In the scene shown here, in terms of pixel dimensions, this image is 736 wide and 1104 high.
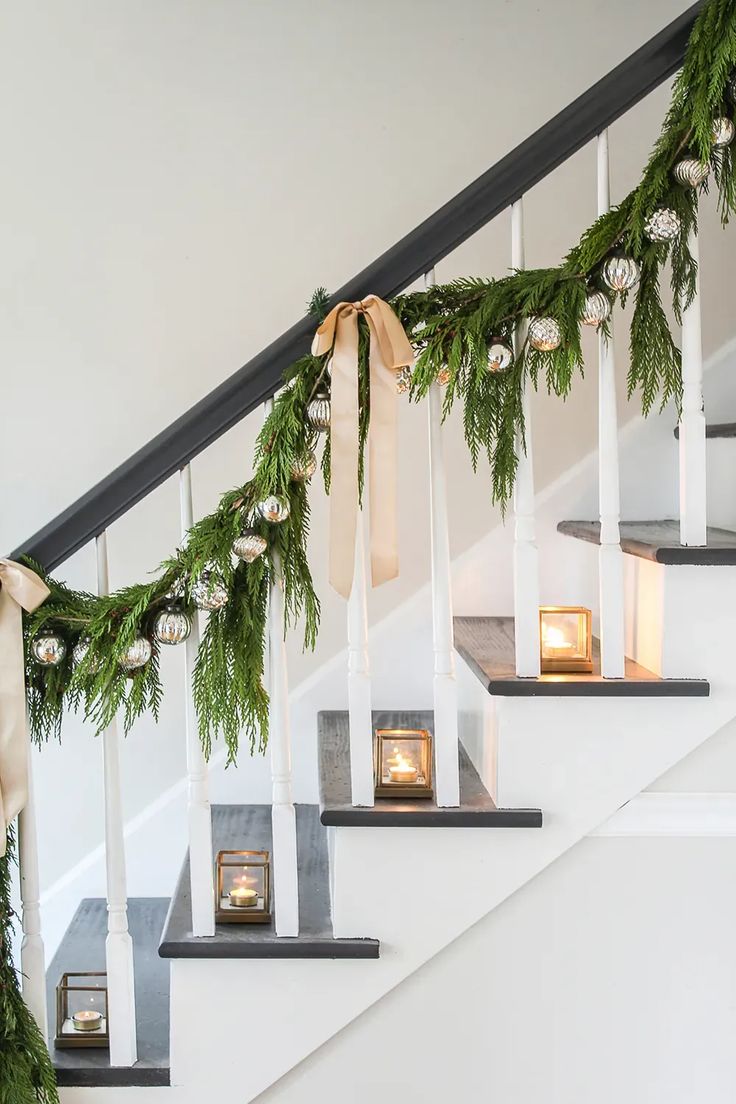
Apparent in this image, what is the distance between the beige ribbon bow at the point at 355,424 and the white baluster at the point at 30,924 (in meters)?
0.58

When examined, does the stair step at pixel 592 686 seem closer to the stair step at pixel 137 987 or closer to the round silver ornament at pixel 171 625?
the round silver ornament at pixel 171 625

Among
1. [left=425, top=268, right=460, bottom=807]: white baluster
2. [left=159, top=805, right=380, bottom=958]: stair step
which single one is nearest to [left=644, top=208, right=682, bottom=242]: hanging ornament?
[left=425, top=268, right=460, bottom=807]: white baluster

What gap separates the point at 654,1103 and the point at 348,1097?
1.50 ft

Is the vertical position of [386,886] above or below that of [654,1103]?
above

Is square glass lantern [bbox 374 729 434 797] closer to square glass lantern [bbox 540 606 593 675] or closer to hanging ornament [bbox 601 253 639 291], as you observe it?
square glass lantern [bbox 540 606 593 675]

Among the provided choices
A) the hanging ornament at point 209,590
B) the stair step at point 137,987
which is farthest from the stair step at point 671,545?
the stair step at point 137,987

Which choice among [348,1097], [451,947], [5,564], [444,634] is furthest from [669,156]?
[348,1097]

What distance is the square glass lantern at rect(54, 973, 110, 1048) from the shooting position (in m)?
1.47

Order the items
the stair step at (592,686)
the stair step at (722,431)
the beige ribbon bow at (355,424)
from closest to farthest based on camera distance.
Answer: the beige ribbon bow at (355,424) < the stair step at (592,686) < the stair step at (722,431)

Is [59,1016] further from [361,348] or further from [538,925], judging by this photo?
[361,348]

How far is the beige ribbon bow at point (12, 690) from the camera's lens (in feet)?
4.38

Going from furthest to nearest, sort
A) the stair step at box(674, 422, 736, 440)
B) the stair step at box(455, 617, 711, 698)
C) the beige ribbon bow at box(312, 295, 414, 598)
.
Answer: the stair step at box(674, 422, 736, 440) < the stair step at box(455, 617, 711, 698) < the beige ribbon bow at box(312, 295, 414, 598)

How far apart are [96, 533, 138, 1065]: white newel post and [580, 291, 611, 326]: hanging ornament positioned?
754 mm

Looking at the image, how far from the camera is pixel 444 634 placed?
1.42 meters
